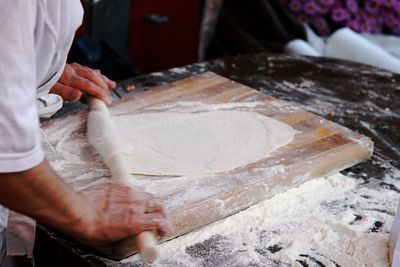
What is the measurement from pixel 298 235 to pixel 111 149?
43 cm

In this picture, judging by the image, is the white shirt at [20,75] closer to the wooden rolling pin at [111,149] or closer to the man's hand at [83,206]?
the man's hand at [83,206]

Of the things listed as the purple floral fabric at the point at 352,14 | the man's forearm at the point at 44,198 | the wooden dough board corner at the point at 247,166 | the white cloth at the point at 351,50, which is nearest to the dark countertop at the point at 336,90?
the wooden dough board corner at the point at 247,166

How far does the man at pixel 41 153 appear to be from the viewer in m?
0.94

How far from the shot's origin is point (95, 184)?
51.1 inches

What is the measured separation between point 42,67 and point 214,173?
0.46 m

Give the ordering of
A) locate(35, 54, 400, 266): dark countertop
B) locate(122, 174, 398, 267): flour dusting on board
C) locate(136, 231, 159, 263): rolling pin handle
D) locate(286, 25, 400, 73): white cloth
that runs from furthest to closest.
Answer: locate(286, 25, 400, 73): white cloth → locate(35, 54, 400, 266): dark countertop → locate(122, 174, 398, 267): flour dusting on board → locate(136, 231, 159, 263): rolling pin handle

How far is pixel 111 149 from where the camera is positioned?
1.42m

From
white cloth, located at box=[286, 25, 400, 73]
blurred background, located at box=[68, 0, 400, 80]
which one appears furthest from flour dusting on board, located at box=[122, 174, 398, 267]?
blurred background, located at box=[68, 0, 400, 80]

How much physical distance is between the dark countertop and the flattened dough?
0.22m

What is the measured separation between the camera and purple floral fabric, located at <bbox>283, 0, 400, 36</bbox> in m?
3.11

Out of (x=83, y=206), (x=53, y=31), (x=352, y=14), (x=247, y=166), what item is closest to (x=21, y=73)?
(x=53, y=31)

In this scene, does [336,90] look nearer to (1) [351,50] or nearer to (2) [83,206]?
(1) [351,50]

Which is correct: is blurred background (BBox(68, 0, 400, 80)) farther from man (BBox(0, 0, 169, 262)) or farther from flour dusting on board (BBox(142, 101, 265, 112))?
man (BBox(0, 0, 169, 262))

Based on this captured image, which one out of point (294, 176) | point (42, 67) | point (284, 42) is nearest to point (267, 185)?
point (294, 176)
